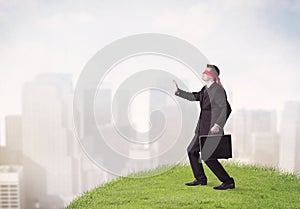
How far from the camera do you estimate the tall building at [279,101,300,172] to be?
5.30 ft

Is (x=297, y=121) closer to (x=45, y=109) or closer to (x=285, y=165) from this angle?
(x=285, y=165)

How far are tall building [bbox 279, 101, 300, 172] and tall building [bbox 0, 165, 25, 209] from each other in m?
0.99

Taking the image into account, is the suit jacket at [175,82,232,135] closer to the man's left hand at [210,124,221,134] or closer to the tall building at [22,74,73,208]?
the man's left hand at [210,124,221,134]

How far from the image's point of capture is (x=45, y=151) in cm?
158

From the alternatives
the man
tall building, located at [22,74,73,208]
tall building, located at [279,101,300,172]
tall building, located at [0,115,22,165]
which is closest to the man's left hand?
the man

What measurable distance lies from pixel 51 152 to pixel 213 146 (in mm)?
661

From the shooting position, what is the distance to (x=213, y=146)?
1248mm

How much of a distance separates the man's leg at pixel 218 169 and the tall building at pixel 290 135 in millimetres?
389

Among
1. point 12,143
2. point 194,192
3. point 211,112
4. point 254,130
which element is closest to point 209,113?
point 211,112

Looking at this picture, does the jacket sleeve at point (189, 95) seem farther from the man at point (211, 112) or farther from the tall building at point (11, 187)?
the tall building at point (11, 187)

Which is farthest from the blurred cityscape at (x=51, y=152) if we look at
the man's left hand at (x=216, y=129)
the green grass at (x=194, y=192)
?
the man's left hand at (x=216, y=129)

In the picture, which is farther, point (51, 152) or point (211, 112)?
point (51, 152)

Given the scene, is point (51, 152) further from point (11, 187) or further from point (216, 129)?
point (216, 129)

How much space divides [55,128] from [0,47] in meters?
0.36
